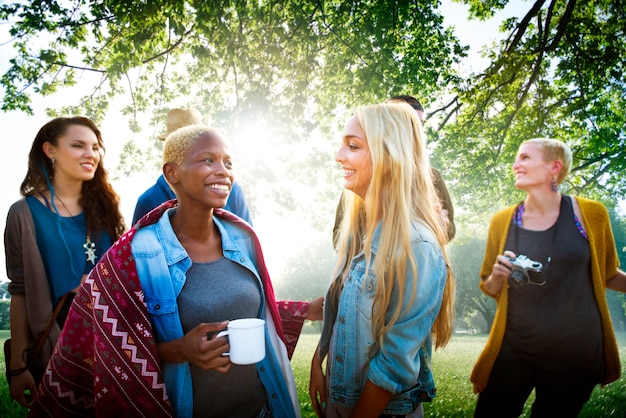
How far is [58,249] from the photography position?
2766mm

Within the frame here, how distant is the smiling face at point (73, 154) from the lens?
2.94 meters

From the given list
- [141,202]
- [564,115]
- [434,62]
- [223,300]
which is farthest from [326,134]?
[223,300]

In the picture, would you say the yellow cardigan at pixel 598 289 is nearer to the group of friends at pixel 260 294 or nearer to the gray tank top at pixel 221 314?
the group of friends at pixel 260 294

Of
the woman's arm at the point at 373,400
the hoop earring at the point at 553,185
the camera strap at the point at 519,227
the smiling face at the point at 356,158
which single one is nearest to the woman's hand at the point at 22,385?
the woman's arm at the point at 373,400

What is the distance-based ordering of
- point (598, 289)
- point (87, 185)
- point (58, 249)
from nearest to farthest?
1. point (58, 249)
2. point (598, 289)
3. point (87, 185)

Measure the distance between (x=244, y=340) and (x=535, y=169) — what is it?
309 centimetres

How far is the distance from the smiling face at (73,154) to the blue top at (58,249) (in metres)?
0.33

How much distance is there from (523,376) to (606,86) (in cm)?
978

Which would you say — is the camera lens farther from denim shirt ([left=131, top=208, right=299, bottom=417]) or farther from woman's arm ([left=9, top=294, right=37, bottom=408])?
woman's arm ([left=9, top=294, right=37, bottom=408])

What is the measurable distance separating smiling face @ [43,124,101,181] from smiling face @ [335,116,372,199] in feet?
7.67

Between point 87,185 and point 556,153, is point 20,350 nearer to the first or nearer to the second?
point 87,185

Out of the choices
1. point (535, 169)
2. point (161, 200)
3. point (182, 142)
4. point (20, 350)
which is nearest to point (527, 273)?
point (535, 169)

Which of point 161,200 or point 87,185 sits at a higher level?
point 87,185

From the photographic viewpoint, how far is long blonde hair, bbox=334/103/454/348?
179 cm
